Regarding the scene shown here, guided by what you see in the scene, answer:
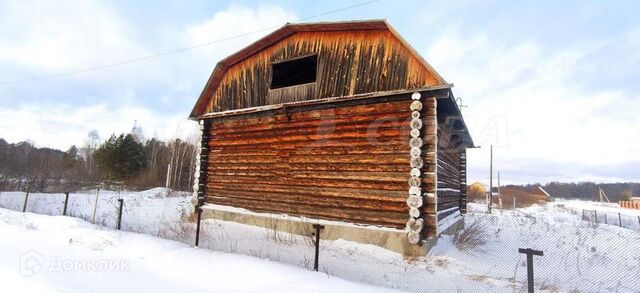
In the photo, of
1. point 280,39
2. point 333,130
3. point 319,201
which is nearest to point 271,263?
point 319,201

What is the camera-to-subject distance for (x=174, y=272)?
16.8ft

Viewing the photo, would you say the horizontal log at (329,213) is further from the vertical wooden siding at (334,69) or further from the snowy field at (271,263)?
the vertical wooden siding at (334,69)

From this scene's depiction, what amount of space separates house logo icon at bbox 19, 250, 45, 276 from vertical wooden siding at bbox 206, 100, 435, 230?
5.40 meters

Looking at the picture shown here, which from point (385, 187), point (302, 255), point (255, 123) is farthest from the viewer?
point (255, 123)

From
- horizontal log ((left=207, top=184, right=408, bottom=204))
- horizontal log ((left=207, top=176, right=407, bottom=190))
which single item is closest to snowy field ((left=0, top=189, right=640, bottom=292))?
horizontal log ((left=207, top=184, right=408, bottom=204))

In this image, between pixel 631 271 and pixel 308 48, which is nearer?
pixel 631 271

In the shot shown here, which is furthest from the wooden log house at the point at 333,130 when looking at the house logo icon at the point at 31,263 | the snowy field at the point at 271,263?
the house logo icon at the point at 31,263

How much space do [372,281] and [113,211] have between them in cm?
1277

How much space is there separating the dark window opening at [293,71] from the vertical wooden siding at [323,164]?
1656mm

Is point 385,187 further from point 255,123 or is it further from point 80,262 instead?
point 80,262

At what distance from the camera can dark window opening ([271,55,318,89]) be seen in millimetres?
10750

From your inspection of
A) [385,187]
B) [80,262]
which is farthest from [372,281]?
[80,262]

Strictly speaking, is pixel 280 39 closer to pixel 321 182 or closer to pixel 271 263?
pixel 321 182

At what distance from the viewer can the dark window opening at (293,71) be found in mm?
10750
